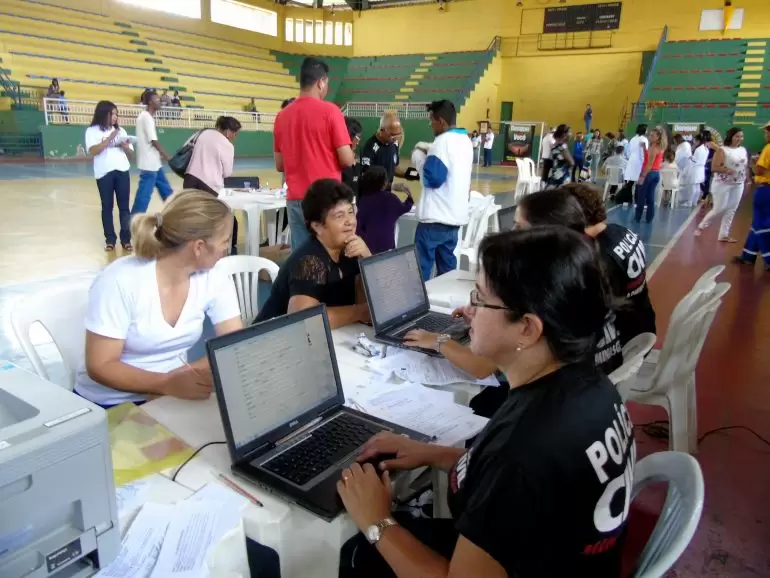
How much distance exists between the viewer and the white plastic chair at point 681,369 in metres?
2.21

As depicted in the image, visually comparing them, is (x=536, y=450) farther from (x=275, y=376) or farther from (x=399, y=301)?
(x=399, y=301)

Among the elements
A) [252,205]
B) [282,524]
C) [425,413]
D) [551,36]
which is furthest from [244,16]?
[282,524]

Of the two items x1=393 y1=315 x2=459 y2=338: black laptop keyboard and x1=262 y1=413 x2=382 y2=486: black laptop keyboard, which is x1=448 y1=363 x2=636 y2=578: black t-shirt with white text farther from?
x1=393 y1=315 x2=459 y2=338: black laptop keyboard

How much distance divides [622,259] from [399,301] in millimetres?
902

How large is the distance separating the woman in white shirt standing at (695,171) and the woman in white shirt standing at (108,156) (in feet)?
31.8

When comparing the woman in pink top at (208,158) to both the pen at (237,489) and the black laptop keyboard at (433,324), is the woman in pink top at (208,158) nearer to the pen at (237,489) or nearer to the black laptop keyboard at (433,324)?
the black laptop keyboard at (433,324)

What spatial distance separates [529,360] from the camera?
1010 millimetres

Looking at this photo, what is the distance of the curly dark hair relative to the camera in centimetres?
224

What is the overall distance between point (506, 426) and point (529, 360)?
157mm

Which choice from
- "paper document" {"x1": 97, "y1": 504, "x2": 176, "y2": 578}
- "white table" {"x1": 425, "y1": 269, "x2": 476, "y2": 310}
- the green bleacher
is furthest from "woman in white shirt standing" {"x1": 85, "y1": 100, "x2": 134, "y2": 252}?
the green bleacher

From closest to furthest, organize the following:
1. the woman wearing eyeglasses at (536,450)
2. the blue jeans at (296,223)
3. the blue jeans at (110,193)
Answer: the woman wearing eyeglasses at (536,450), the blue jeans at (296,223), the blue jeans at (110,193)

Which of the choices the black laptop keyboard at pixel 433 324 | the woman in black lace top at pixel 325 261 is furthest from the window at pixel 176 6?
the black laptop keyboard at pixel 433 324

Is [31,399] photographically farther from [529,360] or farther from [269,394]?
[529,360]

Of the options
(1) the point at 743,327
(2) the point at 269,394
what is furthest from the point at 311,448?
(1) the point at 743,327
